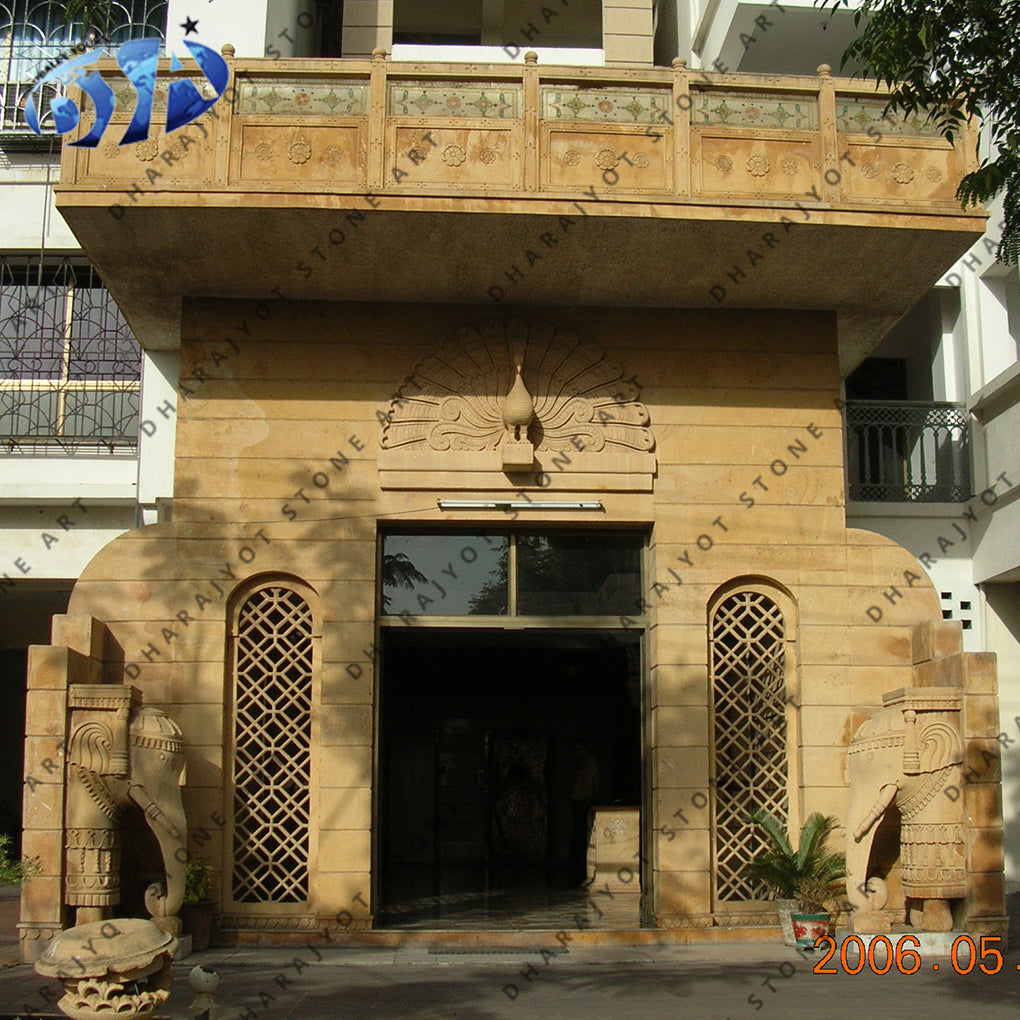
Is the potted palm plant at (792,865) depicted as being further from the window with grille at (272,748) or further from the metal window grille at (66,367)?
the metal window grille at (66,367)

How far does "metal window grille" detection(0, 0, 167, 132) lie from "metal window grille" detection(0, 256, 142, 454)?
2.06 meters

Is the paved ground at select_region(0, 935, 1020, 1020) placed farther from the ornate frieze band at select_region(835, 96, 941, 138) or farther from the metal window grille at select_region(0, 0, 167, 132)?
the metal window grille at select_region(0, 0, 167, 132)

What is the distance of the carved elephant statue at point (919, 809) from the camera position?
36.5ft

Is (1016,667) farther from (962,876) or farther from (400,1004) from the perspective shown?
(400,1004)

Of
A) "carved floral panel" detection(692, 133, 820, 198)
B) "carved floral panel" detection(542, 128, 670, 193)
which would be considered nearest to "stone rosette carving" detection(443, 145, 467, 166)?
"carved floral panel" detection(542, 128, 670, 193)

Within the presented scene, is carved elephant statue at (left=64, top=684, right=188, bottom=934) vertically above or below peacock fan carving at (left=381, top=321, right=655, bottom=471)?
below

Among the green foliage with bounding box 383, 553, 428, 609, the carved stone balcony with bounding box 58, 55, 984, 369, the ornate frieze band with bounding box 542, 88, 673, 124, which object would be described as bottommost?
the green foliage with bounding box 383, 553, 428, 609

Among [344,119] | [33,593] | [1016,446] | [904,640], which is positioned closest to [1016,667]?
[1016,446]

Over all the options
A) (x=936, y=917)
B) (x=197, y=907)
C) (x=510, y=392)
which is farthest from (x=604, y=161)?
(x=197, y=907)

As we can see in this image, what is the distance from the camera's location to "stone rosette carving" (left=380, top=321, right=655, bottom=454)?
41.6 feet

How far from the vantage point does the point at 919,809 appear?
11.2 meters

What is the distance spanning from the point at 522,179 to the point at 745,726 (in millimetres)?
5615

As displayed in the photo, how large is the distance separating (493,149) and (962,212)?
4255mm

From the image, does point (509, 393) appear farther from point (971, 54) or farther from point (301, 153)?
point (971, 54)
